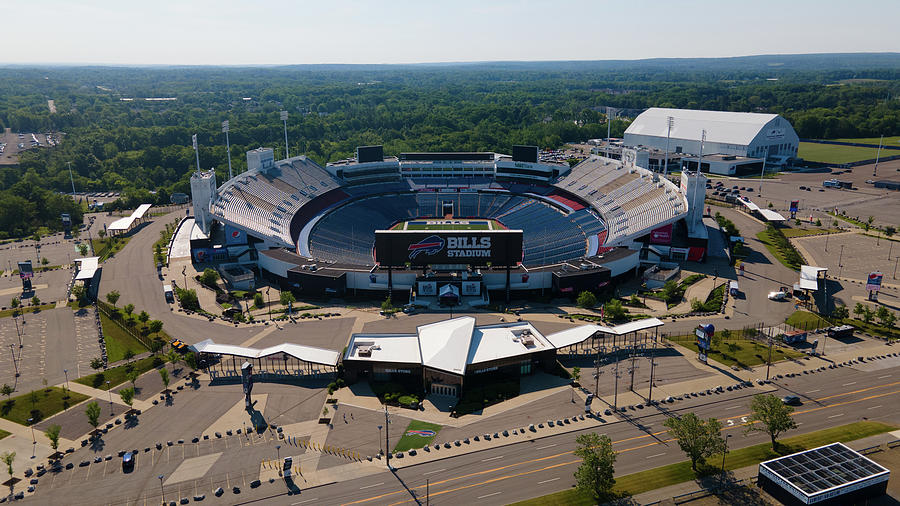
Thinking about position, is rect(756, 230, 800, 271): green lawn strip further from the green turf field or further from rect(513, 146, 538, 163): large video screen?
rect(513, 146, 538, 163): large video screen

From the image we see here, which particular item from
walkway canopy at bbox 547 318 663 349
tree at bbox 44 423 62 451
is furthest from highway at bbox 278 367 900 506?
tree at bbox 44 423 62 451

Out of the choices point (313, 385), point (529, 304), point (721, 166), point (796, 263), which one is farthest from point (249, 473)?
point (721, 166)

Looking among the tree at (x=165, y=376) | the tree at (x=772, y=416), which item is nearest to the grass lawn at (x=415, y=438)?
the tree at (x=165, y=376)

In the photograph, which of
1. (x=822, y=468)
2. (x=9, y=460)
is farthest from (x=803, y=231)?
(x=9, y=460)

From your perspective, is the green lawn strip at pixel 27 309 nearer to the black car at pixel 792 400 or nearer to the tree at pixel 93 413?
the tree at pixel 93 413

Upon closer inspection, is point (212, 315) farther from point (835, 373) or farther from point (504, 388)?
point (835, 373)

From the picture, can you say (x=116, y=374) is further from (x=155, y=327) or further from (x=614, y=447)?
(x=614, y=447)

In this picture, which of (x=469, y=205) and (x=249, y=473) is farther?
(x=469, y=205)
